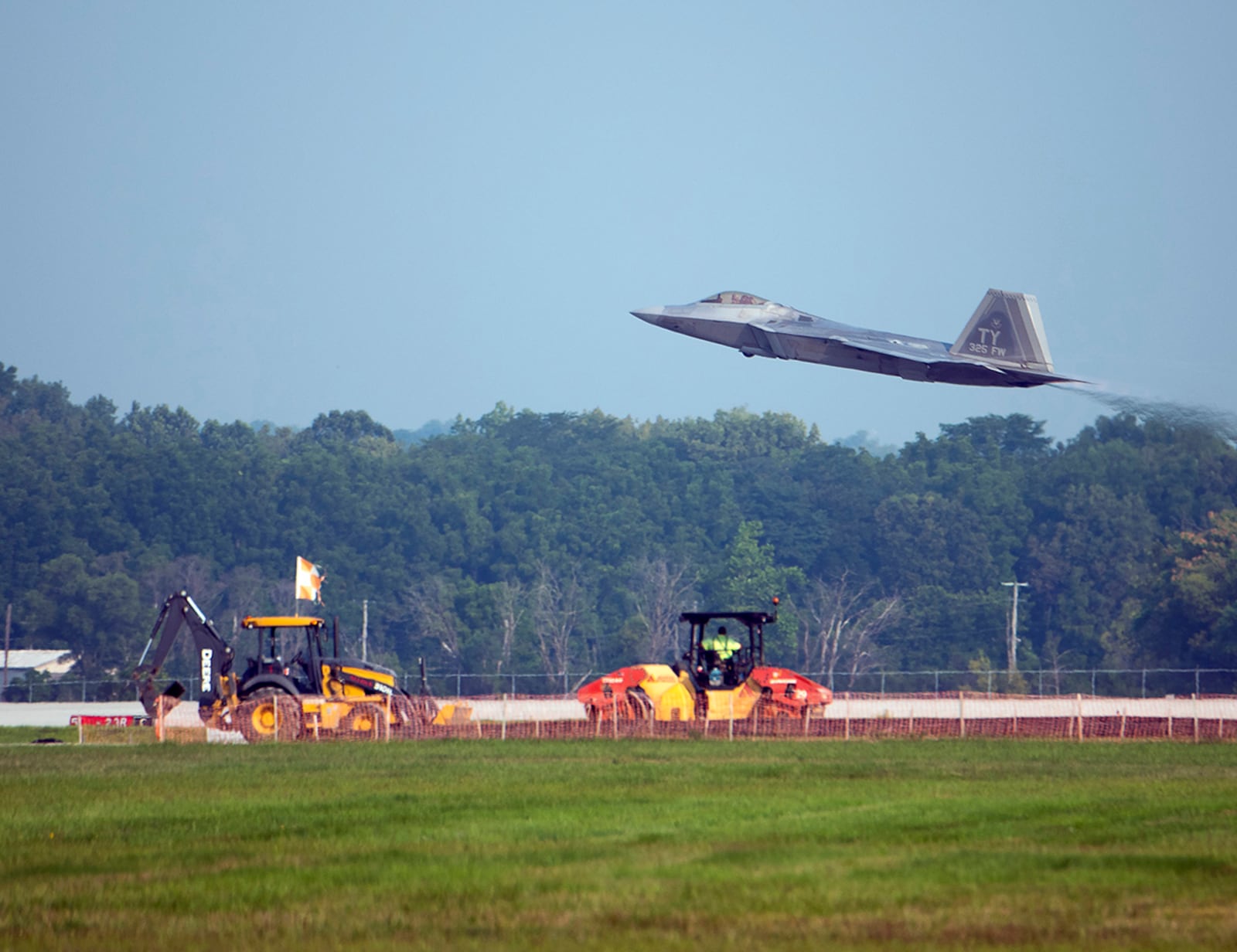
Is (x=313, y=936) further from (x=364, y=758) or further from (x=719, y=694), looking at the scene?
(x=719, y=694)

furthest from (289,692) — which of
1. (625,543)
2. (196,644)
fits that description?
(625,543)

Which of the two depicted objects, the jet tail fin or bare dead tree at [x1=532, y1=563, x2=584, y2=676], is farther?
bare dead tree at [x1=532, y1=563, x2=584, y2=676]

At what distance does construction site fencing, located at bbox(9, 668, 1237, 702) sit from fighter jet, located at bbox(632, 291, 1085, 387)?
92.9 feet

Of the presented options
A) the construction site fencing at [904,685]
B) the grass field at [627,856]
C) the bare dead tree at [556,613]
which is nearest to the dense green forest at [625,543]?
the bare dead tree at [556,613]

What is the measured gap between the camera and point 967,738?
31109 millimetres

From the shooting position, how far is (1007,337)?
123 feet

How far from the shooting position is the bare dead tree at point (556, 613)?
91250mm

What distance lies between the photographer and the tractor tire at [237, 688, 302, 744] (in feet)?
108

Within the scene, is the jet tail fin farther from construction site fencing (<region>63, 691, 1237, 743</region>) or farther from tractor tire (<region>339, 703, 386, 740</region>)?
tractor tire (<region>339, 703, 386, 740</region>)

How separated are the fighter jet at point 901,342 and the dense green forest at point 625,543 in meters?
43.4

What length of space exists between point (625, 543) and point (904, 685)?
102ft

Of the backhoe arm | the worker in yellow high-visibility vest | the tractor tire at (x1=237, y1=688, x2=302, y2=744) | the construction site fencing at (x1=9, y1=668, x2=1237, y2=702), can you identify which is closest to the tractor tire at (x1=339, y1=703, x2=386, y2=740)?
the tractor tire at (x1=237, y1=688, x2=302, y2=744)

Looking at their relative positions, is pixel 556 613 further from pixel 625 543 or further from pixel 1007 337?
pixel 1007 337

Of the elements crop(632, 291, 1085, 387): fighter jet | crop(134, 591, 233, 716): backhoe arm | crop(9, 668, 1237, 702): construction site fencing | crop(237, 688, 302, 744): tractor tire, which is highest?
crop(632, 291, 1085, 387): fighter jet
